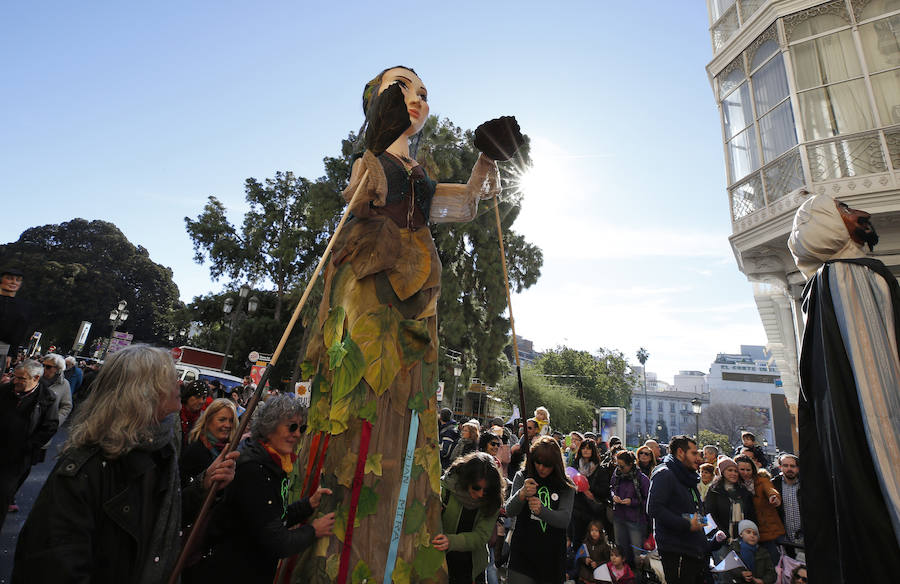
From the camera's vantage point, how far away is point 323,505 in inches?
76.1

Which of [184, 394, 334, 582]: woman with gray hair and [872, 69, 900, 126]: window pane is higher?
[872, 69, 900, 126]: window pane

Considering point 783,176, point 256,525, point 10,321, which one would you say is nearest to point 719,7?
point 783,176

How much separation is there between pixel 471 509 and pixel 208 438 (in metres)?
1.60

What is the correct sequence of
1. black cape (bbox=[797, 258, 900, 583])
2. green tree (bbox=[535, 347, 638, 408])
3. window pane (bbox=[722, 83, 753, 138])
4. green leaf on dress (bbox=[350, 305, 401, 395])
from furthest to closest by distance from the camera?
green tree (bbox=[535, 347, 638, 408]), window pane (bbox=[722, 83, 753, 138]), green leaf on dress (bbox=[350, 305, 401, 395]), black cape (bbox=[797, 258, 900, 583])

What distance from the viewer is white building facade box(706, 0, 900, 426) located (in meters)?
8.05

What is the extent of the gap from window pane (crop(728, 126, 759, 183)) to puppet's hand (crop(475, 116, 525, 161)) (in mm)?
9715

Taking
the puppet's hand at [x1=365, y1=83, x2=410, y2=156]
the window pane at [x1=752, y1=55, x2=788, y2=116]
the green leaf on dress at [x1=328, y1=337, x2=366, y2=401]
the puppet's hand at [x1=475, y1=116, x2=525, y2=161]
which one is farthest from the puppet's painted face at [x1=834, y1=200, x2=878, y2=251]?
the window pane at [x1=752, y1=55, x2=788, y2=116]

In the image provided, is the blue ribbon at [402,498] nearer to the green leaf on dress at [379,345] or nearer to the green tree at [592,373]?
the green leaf on dress at [379,345]

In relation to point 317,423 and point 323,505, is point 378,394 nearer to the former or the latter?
point 317,423

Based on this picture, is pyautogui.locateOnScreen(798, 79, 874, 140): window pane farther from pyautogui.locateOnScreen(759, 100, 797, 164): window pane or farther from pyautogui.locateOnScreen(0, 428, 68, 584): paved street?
pyautogui.locateOnScreen(0, 428, 68, 584): paved street

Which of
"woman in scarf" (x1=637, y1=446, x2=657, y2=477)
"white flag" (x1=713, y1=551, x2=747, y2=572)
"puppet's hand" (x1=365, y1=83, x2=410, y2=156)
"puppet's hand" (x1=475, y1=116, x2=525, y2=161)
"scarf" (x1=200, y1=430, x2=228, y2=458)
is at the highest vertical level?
"puppet's hand" (x1=475, y1=116, x2=525, y2=161)

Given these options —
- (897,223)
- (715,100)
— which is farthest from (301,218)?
(897,223)

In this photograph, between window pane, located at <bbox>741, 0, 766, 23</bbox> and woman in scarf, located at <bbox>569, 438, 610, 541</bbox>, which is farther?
window pane, located at <bbox>741, 0, 766, 23</bbox>

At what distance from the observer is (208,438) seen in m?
2.68
